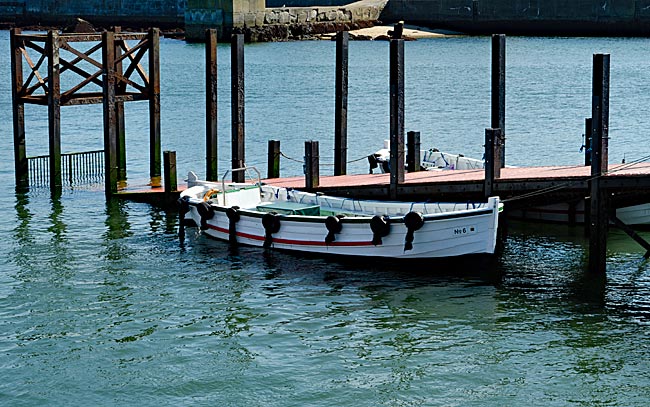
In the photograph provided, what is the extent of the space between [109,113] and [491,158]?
10595mm

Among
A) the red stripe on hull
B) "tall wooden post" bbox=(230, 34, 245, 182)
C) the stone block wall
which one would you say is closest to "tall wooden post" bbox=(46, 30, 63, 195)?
"tall wooden post" bbox=(230, 34, 245, 182)

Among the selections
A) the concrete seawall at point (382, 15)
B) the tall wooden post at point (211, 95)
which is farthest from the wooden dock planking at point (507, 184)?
the concrete seawall at point (382, 15)

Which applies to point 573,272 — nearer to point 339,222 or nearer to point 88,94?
point 339,222

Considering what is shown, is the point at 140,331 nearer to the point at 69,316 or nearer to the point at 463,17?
the point at 69,316

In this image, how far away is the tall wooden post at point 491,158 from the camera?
2417 cm

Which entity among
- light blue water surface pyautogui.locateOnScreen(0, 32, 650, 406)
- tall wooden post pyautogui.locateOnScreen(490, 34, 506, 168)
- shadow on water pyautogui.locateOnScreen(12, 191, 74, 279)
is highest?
tall wooden post pyautogui.locateOnScreen(490, 34, 506, 168)

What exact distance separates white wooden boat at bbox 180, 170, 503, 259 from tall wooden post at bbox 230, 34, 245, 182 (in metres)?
1.99

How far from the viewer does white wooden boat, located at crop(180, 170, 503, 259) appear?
23.3 m

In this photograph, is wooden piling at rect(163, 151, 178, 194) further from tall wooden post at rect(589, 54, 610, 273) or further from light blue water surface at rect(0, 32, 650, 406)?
tall wooden post at rect(589, 54, 610, 273)

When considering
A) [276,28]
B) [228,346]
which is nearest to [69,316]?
[228,346]

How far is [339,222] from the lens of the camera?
24.2m

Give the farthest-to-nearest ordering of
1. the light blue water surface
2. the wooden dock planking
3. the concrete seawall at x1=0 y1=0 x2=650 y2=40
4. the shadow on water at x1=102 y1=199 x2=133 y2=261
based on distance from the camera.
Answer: the concrete seawall at x1=0 y1=0 x2=650 y2=40
the shadow on water at x1=102 y1=199 x2=133 y2=261
the wooden dock planking
the light blue water surface

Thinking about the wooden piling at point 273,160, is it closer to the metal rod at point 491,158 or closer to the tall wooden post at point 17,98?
the tall wooden post at point 17,98

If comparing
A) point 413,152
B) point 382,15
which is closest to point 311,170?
point 413,152
